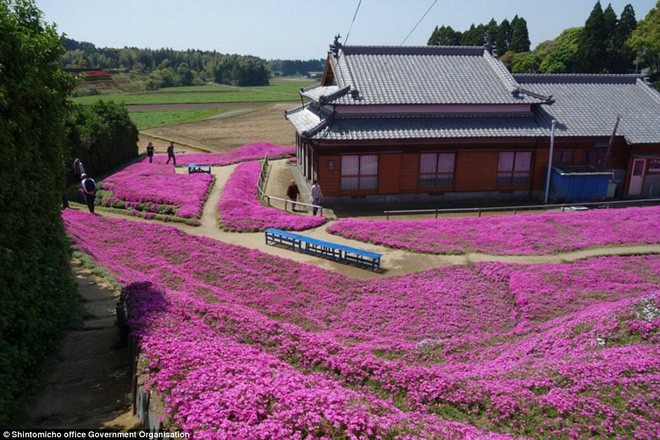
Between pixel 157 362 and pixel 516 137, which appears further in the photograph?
pixel 516 137

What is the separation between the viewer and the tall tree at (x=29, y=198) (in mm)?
9211

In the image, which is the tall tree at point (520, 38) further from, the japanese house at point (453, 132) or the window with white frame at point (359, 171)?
the window with white frame at point (359, 171)

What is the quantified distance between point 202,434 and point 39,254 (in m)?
6.41

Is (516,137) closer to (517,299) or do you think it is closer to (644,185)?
(644,185)

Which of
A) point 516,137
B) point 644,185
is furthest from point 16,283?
point 644,185

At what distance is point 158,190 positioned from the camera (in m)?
30.7

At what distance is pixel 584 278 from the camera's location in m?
18.6

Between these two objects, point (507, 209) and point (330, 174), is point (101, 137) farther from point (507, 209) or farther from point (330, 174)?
point (507, 209)

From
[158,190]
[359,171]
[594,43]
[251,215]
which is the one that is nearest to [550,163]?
[359,171]

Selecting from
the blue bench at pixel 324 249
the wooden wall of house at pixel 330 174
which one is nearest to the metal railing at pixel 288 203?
the wooden wall of house at pixel 330 174

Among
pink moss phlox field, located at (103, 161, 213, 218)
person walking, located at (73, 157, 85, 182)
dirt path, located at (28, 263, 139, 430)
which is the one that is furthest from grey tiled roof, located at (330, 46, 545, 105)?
dirt path, located at (28, 263, 139, 430)

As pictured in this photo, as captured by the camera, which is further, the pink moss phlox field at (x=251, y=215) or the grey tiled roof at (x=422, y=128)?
the grey tiled roof at (x=422, y=128)

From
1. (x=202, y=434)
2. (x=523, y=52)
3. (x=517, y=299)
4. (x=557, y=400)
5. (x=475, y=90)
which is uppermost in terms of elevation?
(x=523, y=52)

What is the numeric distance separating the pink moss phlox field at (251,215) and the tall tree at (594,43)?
68174mm
